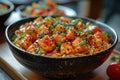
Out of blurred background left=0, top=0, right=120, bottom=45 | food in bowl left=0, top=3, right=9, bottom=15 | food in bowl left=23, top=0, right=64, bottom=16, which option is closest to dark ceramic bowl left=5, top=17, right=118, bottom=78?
food in bowl left=0, top=3, right=9, bottom=15

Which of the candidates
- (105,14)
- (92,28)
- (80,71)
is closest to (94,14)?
(105,14)

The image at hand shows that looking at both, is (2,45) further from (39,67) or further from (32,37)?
(39,67)

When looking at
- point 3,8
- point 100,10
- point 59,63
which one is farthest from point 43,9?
point 100,10

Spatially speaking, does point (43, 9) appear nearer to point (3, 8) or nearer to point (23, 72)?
point (3, 8)

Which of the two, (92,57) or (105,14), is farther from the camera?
(105,14)

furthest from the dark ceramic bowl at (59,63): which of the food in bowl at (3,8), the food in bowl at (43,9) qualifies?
the food in bowl at (43,9)

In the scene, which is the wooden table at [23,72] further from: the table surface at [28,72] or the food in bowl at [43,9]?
the food in bowl at [43,9]

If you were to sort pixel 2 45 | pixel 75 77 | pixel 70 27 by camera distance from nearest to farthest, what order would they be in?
pixel 75 77
pixel 70 27
pixel 2 45

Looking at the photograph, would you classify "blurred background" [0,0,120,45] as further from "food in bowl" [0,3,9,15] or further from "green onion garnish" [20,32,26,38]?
"green onion garnish" [20,32,26,38]
